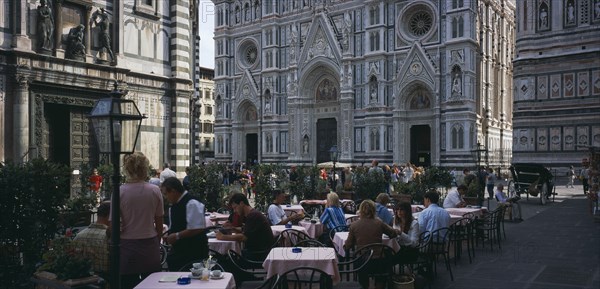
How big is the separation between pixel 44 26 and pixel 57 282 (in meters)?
11.7

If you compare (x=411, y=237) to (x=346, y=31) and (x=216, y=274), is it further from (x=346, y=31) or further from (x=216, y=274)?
(x=346, y=31)

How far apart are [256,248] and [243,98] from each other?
134ft

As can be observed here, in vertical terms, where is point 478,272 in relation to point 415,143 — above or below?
below

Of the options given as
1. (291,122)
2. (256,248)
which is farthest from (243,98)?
(256,248)

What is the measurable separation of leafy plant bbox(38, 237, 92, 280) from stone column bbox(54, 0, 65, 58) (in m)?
11.3

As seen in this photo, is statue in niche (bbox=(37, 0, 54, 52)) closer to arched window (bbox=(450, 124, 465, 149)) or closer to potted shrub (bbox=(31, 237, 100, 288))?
potted shrub (bbox=(31, 237, 100, 288))

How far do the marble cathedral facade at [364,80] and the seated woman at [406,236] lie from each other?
27.8 m

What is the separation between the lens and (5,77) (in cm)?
1368

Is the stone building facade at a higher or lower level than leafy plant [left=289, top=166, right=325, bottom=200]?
higher

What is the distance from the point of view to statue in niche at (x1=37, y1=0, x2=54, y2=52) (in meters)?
14.4

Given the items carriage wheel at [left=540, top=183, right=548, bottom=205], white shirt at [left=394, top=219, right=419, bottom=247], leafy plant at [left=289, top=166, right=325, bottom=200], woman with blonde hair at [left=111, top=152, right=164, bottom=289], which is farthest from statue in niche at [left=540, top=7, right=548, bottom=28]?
woman with blonde hair at [left=111, top=152, right=164, bottom=289]

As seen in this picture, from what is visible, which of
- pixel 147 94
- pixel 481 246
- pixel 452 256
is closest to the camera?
pixel 452 256

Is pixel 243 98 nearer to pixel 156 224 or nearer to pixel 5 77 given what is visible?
pixel 5 77

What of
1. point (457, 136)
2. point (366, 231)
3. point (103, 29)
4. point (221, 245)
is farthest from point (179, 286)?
point (457, 136)
